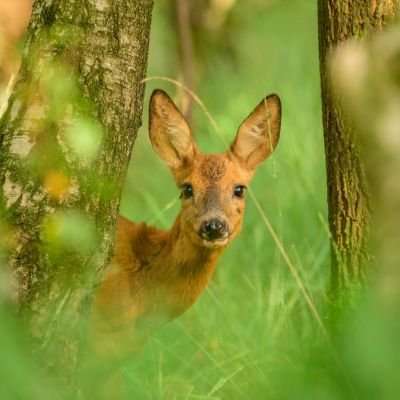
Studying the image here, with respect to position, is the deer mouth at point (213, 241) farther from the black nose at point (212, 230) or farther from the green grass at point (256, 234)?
the green grass at point (256, 234)

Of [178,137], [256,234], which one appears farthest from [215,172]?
[256,234]

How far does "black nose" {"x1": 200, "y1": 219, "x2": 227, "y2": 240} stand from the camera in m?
5.59

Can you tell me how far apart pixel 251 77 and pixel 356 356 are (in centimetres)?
702

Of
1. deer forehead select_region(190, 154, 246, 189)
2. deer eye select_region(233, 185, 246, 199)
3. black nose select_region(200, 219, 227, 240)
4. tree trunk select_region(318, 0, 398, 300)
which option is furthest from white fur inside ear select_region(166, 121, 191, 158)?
tree trunk select_region(318, 0, 398, 300)

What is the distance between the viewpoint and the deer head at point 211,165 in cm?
571

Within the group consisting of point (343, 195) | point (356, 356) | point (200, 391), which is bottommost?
point (200, 391)

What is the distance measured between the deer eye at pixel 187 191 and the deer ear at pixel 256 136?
436mm

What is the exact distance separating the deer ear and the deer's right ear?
0.26 m

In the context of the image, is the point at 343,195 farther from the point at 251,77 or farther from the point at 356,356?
the point at 251,77

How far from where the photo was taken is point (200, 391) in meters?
4.65

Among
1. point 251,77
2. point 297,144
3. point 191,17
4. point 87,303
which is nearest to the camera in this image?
point 87,303

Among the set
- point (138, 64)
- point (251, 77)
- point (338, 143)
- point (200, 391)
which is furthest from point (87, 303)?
point (251, 77)

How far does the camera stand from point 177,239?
5.88m

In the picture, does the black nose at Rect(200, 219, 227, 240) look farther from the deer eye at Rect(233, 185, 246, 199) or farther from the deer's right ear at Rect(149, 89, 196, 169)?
the deer's right ear at Rect(149, 89, 196, 169)
